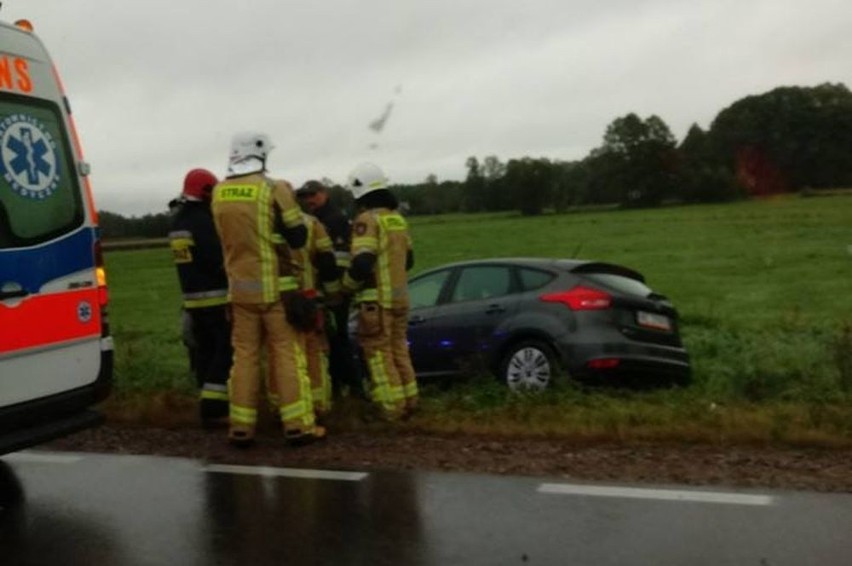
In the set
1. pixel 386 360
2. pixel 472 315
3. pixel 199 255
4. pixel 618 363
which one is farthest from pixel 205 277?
pixel 618 363

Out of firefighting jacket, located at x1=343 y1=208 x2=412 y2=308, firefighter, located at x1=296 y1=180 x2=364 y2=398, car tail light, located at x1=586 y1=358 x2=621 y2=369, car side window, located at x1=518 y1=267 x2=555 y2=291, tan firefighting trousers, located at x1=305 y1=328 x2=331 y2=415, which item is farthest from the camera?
car side window, located at x1=518 y1=267 x2=555 y2=291

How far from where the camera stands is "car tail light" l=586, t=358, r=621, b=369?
9.27 metres

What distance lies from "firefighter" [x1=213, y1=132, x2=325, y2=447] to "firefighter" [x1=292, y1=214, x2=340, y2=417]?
0.43m

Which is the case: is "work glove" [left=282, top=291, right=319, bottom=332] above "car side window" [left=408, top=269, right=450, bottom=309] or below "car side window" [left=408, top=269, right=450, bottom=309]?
above

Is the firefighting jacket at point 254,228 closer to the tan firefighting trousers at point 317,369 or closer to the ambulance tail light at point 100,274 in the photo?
the tan firefighting trousers at point 317,369

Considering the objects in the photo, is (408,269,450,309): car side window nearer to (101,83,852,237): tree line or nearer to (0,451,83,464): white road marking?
(101,83,852,237): tree line

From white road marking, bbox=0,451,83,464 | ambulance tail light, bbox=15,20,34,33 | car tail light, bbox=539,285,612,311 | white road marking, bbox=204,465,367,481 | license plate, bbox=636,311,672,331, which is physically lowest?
white road marking, bbox=204,465,367,481

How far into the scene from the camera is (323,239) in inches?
307

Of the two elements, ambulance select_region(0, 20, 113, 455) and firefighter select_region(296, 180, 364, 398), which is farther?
firefighter select_region(296, 180, 364, 398)

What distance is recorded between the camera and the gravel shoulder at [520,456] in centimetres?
609

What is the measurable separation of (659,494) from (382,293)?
2960mm

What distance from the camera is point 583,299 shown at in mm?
9453

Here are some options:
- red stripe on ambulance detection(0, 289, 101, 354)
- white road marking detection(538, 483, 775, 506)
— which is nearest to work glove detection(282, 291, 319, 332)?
red stripe on ambulance detection(0, 289, 101, 354)

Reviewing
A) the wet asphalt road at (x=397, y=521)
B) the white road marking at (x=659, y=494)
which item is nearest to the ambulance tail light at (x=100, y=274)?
the wet asphalt road at (x=397, y=521)
